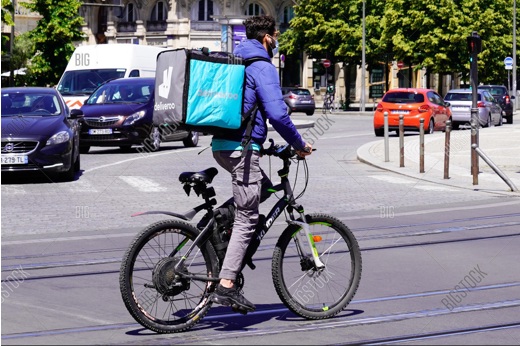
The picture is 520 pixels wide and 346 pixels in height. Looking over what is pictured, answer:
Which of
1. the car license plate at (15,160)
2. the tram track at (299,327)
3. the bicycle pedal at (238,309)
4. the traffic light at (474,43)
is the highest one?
the traffic light at (474,43)

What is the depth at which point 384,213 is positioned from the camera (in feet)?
45.6

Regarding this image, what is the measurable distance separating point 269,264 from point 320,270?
106 inches

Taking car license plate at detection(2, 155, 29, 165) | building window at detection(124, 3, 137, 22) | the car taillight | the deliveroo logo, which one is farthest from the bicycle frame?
building window at detection(124, 3, 137, 22)

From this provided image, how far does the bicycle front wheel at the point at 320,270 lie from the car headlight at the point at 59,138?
11263 millimetres

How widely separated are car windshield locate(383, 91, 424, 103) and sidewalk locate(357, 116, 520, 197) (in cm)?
201

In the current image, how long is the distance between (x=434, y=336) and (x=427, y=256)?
366 centimetres

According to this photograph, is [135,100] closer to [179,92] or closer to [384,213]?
[384,213]

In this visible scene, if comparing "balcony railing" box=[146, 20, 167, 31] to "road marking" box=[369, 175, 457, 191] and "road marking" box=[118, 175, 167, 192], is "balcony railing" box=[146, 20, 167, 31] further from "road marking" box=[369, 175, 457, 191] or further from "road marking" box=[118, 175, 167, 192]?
"road marking" box=[118, 175, 167, 192]

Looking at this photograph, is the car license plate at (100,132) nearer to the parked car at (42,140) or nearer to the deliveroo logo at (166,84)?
the parked car at (42,140)

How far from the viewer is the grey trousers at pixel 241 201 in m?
6.69

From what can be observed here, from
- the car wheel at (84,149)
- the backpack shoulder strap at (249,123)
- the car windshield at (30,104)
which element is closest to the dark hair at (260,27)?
the backpack shoulder strap at (249,123)

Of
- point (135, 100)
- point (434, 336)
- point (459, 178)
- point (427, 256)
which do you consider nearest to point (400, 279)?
point (427, 256)

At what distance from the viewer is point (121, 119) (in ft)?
80.9

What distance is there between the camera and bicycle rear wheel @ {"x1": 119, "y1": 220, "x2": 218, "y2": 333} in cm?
649
